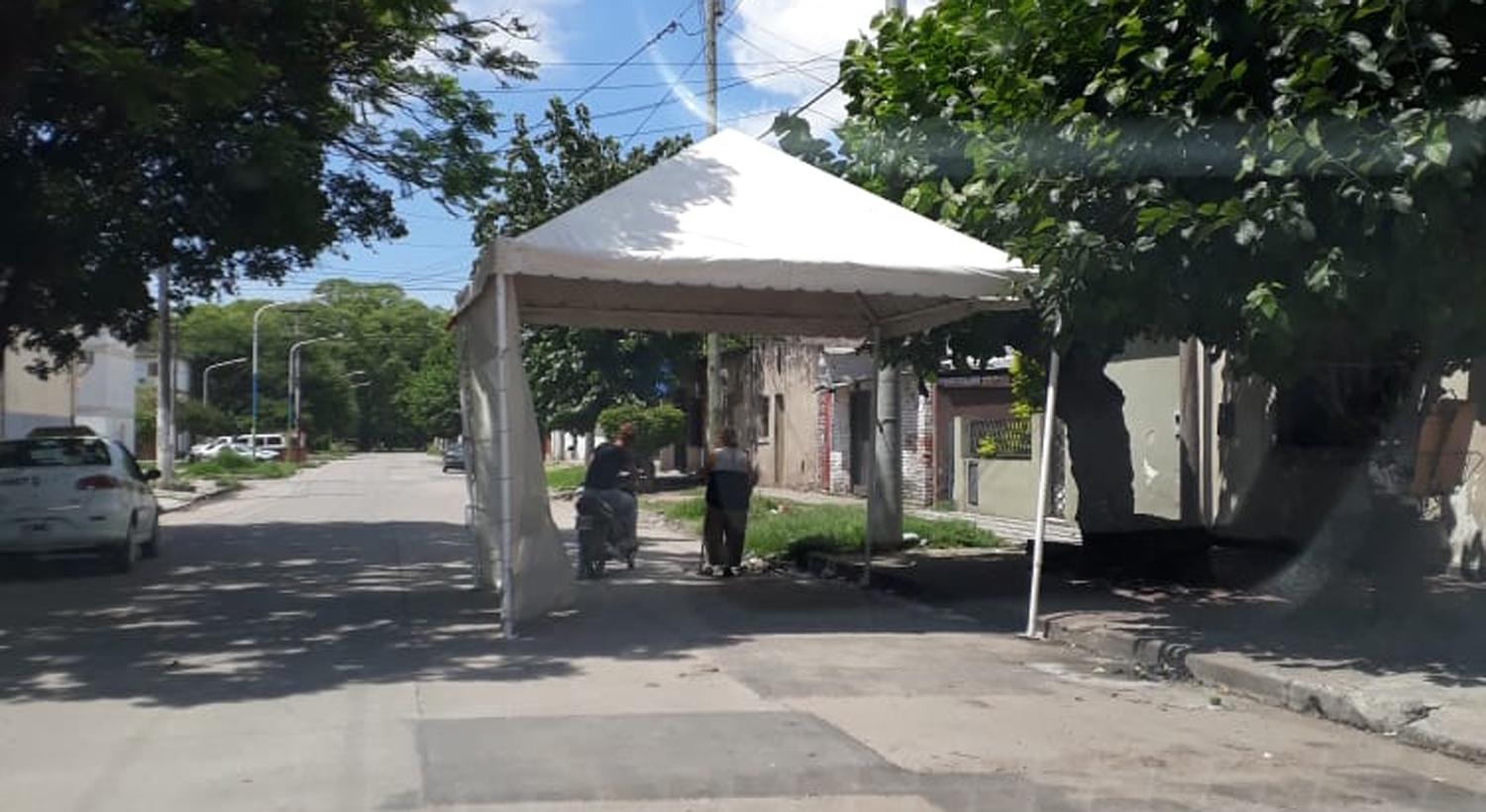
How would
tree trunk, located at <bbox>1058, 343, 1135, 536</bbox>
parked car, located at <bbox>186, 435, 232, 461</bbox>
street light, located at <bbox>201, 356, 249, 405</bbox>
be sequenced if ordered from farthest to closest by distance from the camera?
1. street light, located at <bbox>201, 356, 249, 405</bbox>
2. parked car, located at <bbox>186, 435, 232, 461</bbox>
3. tree trunk, located at <bbox>1058, 343, 1135, 536</bbox>

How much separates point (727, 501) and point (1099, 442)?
3.86m

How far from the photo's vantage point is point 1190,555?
48.9ft

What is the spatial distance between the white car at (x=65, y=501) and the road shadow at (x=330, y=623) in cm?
44

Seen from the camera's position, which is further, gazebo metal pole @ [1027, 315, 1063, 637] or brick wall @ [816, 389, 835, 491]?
brick wall @ [816, 389, 835, 491]

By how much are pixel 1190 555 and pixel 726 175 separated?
19.1ft

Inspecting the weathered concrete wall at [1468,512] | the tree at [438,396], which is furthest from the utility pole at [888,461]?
the tree at [438,396]

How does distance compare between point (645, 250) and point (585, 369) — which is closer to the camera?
point (645, 250)

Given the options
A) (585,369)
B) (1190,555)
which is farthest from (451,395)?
(1190,555)

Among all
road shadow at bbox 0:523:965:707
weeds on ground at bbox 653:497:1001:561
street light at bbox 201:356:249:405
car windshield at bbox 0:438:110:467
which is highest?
street light at bbox 201:356:249:405

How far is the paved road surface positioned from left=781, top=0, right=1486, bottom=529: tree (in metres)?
2.50

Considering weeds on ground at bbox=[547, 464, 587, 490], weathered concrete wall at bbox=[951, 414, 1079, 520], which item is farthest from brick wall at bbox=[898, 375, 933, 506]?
weeds on ground at bbox=[547, 464, 587, 490]

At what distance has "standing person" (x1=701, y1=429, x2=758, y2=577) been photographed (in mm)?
16328

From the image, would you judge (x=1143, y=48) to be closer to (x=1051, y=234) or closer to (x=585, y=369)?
(x=1051, y=234)

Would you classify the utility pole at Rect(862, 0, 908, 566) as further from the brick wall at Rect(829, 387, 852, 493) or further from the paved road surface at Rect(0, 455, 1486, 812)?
the brick wall at Rect(829, 387, 852, 493)
